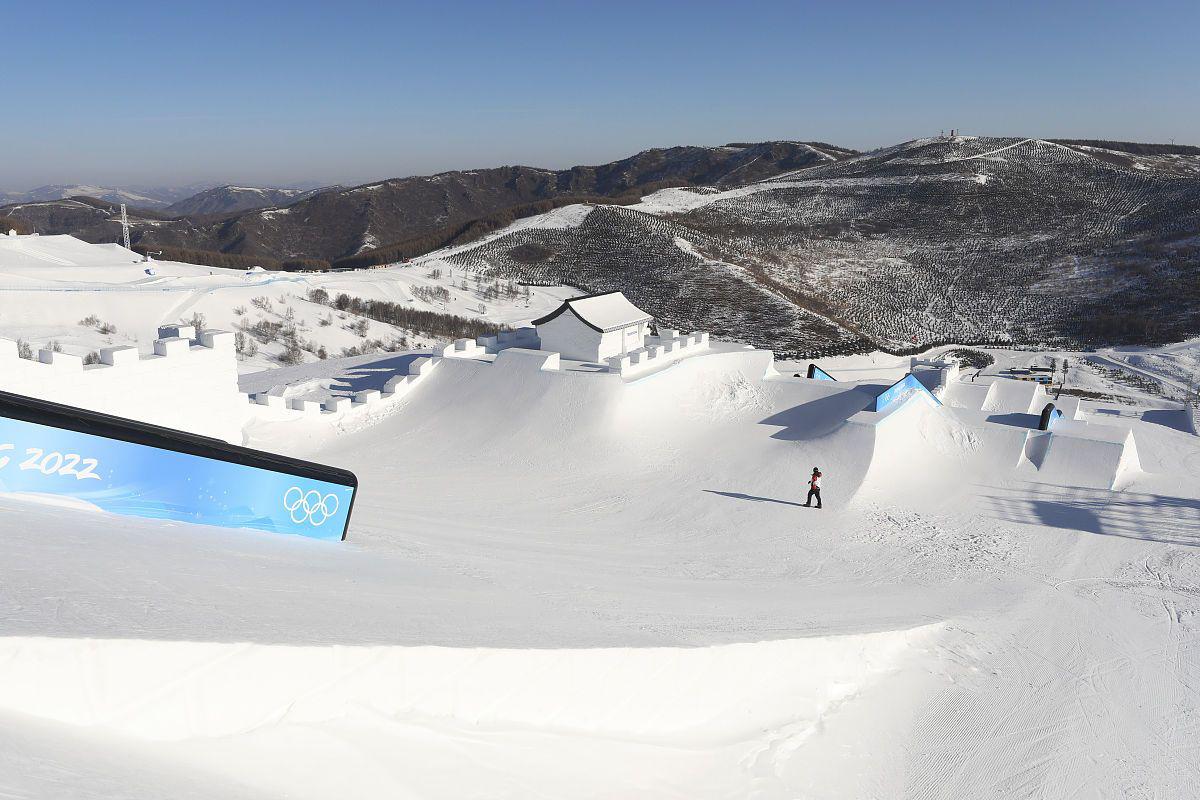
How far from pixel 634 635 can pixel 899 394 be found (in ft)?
47.8

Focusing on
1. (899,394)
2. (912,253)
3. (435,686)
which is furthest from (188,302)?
(912,253)

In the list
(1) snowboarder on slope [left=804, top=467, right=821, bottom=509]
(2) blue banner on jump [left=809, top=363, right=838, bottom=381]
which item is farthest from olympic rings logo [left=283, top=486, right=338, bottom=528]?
(2) blue banner on jump [left=809, top=363, right=838, bottom=381]

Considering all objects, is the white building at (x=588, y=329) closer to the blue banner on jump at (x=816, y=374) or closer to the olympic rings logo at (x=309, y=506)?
the blue banner on jump at (x=816, y=374)

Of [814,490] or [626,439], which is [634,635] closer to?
[814,490]

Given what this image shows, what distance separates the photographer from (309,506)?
30.9 ft

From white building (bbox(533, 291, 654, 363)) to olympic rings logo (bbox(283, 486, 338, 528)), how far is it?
14.3 metres

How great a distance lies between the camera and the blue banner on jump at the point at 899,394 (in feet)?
63.1

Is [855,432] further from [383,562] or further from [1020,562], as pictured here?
[383,562]

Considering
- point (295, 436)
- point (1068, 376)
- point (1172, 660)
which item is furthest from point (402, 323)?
point (1172, 660)

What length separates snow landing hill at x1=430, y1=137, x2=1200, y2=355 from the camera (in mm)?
55094

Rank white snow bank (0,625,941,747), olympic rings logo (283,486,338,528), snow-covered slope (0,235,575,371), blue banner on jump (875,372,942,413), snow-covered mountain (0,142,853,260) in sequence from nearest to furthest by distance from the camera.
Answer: white snow bank (0,625,941,747) → olympic rings logo (283,486,338,528) → blue banner on jump (875,372,942,413) → snow-covered slope (0,235,575,371) → snow-covered mountain (0,142,853,260)

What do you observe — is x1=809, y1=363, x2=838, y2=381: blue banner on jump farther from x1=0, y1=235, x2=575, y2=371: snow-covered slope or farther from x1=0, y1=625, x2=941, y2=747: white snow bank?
x1=0, y1=235, x2=575, y2=371: snow-covered slope

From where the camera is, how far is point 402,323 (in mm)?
44656

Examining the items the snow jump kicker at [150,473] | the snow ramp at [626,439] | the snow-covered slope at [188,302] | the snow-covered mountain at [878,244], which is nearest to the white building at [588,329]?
the snow ramp at [626,439]
